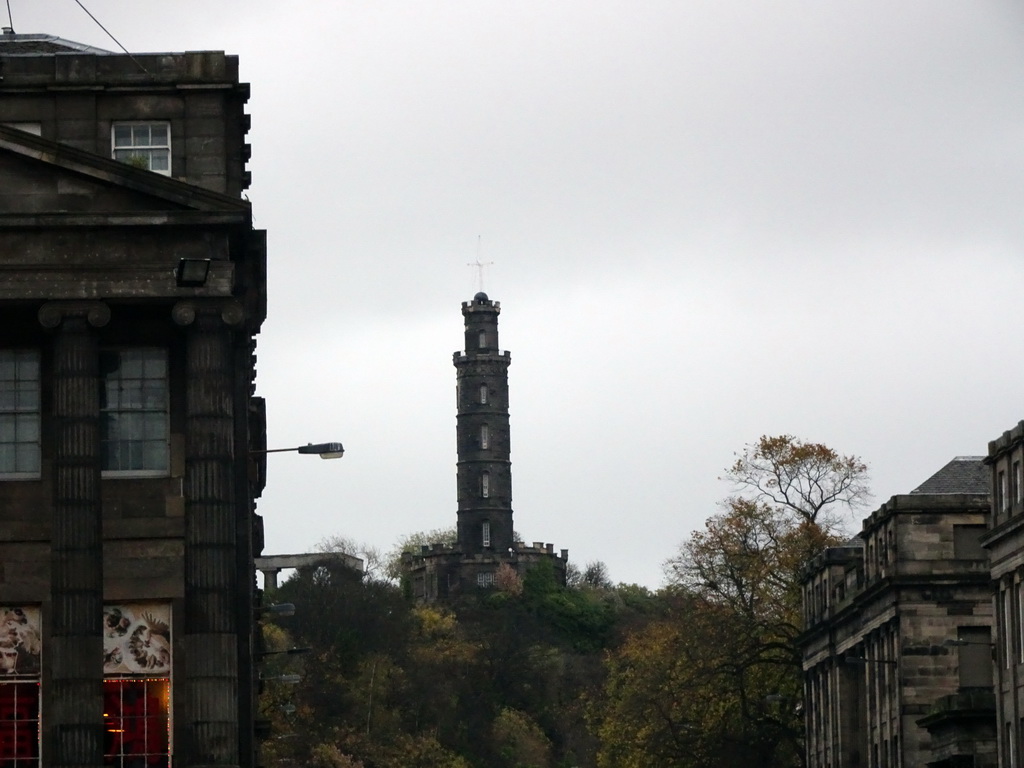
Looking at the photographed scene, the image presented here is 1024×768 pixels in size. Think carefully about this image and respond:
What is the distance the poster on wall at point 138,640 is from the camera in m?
64.0

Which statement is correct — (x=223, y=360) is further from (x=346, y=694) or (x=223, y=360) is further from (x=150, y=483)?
(x=346, y=694)

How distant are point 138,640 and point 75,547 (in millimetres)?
2804

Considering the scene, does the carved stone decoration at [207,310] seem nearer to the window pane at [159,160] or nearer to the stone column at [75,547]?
the stone column at [75,547]

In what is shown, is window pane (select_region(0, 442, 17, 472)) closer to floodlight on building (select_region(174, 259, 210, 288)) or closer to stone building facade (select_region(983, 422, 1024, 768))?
floodlight on building (select_region(174, 259, 210, 288))

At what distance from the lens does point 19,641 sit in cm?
6400

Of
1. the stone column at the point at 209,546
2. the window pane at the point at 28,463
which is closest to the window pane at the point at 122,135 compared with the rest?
the stone column at the point at 209,546

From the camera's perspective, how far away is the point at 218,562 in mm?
63000

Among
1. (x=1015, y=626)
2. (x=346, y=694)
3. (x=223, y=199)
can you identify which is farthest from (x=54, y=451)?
(x=346, y=694)

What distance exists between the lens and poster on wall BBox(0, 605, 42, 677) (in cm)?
6384

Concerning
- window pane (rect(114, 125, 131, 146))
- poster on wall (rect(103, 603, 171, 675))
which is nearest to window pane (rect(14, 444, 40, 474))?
poster on wall (rect(103, 603, 171, 675))

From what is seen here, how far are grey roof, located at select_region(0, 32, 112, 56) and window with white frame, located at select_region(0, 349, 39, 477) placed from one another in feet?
23.9

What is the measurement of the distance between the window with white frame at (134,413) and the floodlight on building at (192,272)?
4.94 m

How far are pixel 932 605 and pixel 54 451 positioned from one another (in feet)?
171

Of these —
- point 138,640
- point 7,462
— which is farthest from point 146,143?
point 138,640
